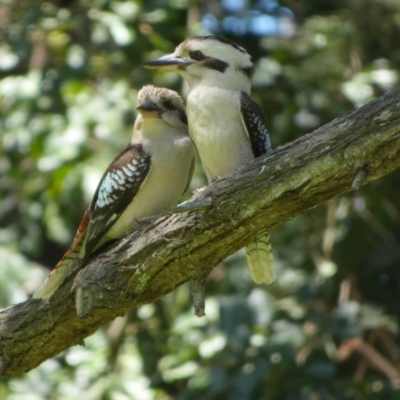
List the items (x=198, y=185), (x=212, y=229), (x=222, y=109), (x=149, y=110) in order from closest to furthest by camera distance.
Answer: (x=212, y=229) → (x=222, y=109) → (x=149, y=110) → (x=198, y=185)

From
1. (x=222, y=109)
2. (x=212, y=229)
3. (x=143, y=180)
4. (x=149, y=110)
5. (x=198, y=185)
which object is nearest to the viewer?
(x=212, y=229)

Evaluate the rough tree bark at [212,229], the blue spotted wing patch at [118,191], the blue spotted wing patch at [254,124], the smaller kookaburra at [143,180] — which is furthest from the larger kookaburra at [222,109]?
the rough tree bark at [212,229]

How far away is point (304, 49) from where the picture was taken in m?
7.01

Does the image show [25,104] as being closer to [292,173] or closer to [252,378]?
[252,378]

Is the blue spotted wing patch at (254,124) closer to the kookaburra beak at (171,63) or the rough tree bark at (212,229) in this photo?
the kookaburra beak at (171,63)

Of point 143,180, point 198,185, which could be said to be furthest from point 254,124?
point 198,185

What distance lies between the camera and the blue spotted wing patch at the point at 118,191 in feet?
13.4

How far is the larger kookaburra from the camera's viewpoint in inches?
154

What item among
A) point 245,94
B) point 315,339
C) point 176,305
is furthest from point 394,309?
point 245,94

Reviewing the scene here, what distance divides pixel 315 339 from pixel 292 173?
109 inches

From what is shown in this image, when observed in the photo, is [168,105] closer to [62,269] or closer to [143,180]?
[143,180]

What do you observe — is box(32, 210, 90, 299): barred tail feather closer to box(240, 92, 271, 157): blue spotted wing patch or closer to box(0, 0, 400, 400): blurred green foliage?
box(240, 92, 271, 157): blue spotted wing patch

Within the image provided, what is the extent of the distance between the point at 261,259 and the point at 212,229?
84 centimetres

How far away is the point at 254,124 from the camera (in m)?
3.93
